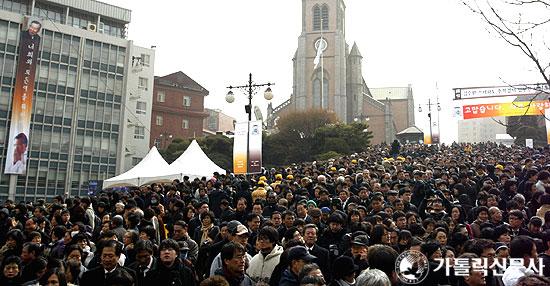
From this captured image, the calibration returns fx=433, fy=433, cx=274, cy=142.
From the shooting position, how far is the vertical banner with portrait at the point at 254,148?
16281 mm

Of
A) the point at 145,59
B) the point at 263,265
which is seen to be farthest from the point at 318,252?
the point at 145,59

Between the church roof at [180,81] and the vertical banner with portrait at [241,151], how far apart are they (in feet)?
134

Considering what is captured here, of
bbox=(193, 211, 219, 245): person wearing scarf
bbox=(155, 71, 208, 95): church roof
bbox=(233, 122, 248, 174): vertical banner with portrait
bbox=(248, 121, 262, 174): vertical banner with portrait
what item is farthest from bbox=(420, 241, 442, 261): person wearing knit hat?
bbox=(155, 71, 208, 95): church roof

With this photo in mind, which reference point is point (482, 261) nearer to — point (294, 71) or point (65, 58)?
point (65, 58)

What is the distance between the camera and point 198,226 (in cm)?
837

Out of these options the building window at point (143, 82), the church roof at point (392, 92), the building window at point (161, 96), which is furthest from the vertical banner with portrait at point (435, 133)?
the church roof at point (392, 92)

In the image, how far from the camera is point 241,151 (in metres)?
16.9

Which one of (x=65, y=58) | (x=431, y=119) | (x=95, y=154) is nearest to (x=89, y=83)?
(x=65, y=58)

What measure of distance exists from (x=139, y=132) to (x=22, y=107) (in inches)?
656

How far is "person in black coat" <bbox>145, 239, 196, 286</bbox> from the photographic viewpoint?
195 inches

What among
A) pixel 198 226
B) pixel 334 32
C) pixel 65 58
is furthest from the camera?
pixel 334 32

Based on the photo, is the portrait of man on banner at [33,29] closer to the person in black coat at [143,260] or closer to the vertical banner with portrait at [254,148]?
the vertical banner with portrait at [254,148]

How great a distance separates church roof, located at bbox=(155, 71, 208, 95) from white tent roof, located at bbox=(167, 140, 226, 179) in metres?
36.4

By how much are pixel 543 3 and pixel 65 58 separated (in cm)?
4277
